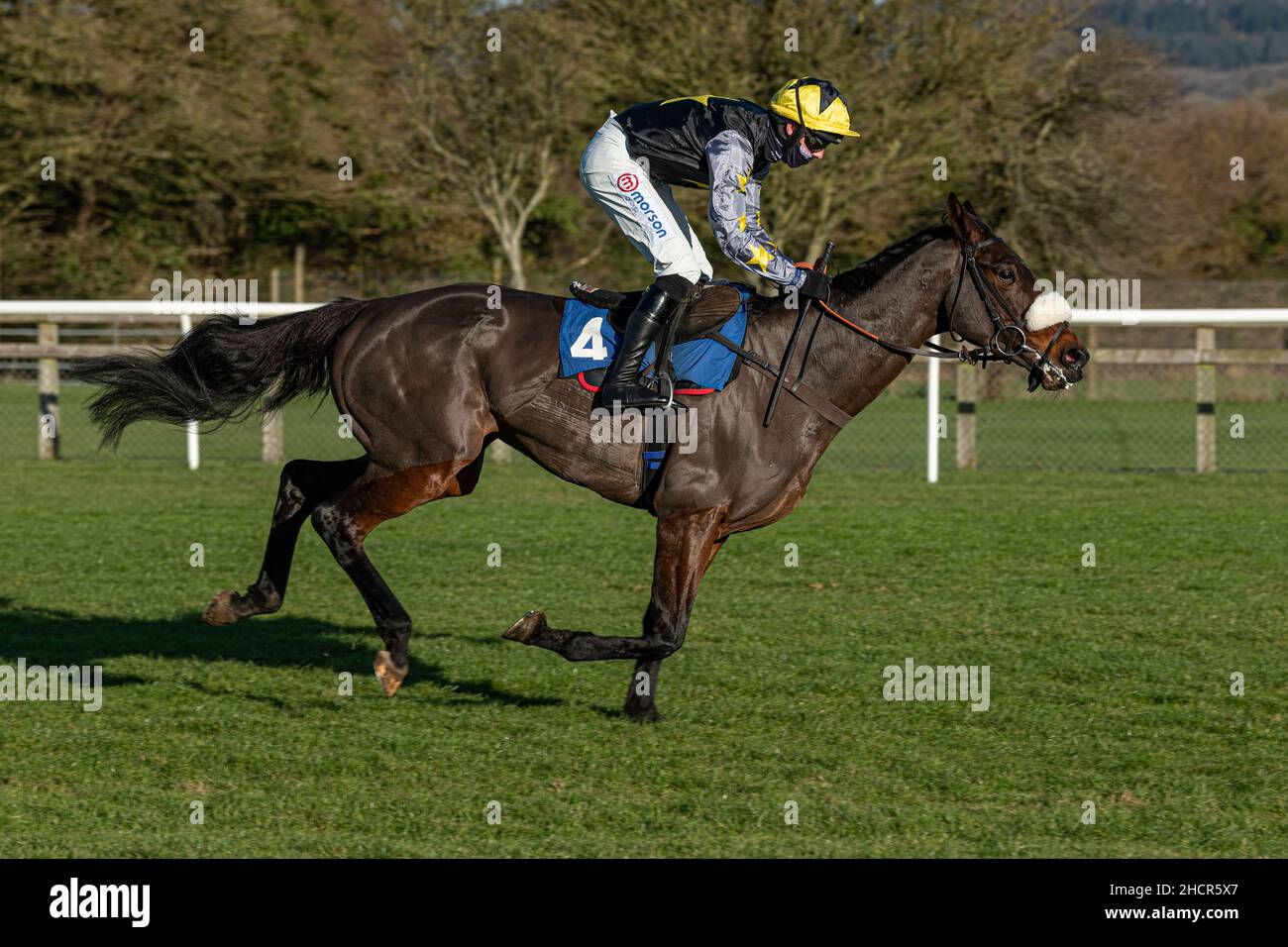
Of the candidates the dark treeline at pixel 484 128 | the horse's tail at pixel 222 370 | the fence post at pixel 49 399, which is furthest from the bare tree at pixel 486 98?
the horse's tail at pixel 222 370

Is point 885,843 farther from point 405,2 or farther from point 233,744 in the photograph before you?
point 405,2

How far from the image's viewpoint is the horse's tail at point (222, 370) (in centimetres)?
628

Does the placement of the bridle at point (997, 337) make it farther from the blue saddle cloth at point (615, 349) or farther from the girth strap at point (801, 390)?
the blue saddle cloth at point (615, 349)

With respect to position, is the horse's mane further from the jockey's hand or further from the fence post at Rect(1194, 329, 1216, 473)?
the fence post at Rect(1194, 329, 1216, 473)

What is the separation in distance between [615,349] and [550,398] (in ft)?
1.01

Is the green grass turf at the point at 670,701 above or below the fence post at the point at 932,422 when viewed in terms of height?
below

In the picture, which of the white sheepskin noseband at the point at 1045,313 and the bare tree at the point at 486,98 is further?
the bare tree at the point at 486,98

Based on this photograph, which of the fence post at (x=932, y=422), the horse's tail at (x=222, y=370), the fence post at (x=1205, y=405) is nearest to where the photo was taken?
the horse's tail at (x=222, y=370)

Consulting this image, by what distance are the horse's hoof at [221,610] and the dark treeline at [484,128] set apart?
537 inches

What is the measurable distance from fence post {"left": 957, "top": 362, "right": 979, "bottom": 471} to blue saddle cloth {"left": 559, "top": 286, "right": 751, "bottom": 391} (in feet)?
28.6

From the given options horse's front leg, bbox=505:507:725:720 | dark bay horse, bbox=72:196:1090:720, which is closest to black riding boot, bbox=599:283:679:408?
dark bay horse, bbox=72:196:1090:720

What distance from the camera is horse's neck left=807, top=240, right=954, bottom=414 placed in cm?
573

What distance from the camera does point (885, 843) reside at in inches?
173

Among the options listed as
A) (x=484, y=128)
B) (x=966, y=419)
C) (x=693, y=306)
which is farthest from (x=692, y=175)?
(x=484, y=128)
